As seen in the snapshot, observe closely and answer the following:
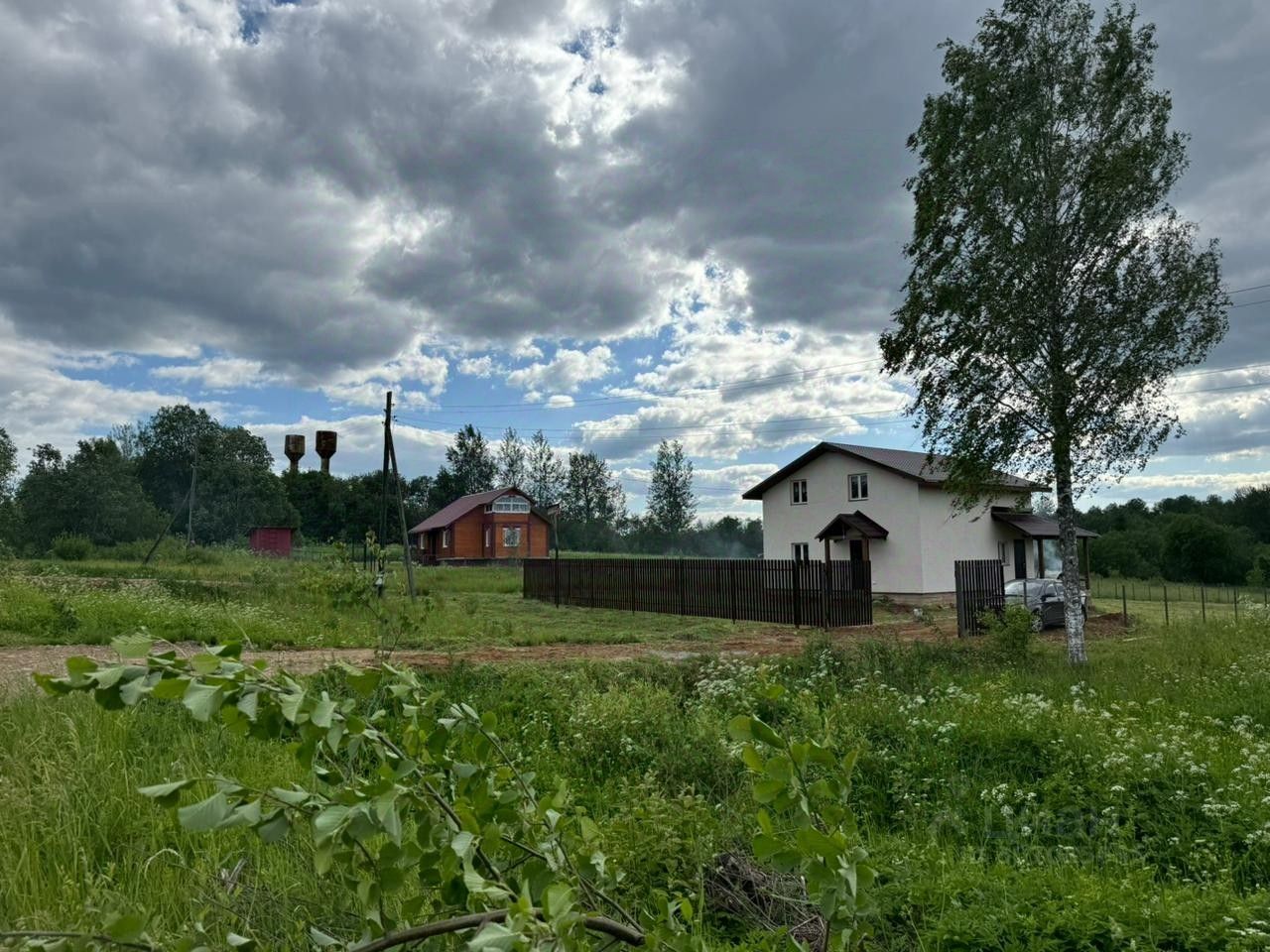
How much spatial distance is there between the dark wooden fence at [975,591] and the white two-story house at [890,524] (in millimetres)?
5965

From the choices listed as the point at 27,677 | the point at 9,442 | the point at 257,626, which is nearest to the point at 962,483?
the point at 257,626

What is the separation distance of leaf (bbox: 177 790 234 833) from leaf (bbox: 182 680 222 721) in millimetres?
→ 110

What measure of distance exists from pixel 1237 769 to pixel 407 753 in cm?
541

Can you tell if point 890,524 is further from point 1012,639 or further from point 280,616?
point 280,616

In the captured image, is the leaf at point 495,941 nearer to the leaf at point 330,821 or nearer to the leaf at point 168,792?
the leaf at point 330,821

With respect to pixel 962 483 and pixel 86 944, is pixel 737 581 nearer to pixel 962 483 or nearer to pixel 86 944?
pixel 962 483

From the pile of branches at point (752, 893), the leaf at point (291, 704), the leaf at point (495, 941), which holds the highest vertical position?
the leaf at point (291, 704)

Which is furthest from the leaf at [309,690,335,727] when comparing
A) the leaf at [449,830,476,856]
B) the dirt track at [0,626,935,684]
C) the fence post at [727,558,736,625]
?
the fence post at [727,558,736,625]

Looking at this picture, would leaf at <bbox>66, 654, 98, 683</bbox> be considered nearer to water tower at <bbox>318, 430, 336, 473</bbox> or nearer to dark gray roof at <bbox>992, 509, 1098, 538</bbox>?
dark gray roof at <bbox>992, 509, 1098, 538</bbox>

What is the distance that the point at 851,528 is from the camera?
83.8 ft

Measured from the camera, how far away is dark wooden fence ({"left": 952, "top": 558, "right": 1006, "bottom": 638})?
15.8m

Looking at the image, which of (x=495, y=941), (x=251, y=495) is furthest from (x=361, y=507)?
(x=495, y=941)

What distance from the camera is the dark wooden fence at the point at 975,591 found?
15836 mm

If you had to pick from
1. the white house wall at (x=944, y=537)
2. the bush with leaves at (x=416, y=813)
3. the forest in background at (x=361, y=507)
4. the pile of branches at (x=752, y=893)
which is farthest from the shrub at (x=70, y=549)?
the bush with leaves at (x=416, y=813)
